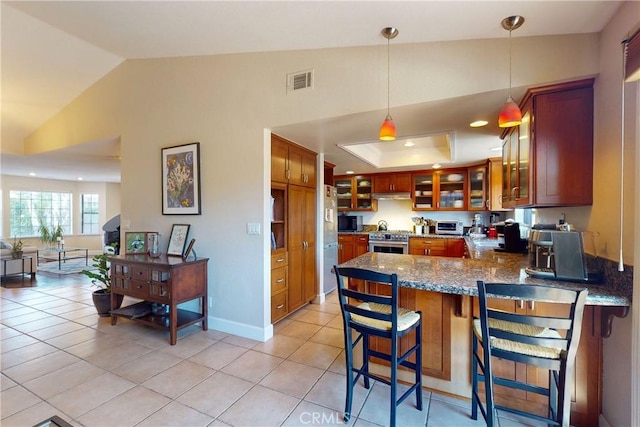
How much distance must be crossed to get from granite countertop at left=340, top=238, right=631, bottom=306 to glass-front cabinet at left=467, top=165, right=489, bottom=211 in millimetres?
2442

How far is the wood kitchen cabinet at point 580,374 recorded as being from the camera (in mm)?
1706

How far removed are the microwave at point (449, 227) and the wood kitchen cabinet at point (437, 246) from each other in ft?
1.46

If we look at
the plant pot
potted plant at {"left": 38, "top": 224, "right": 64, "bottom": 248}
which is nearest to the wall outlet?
the plant pot

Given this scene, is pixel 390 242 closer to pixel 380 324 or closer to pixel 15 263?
pixel 380 324

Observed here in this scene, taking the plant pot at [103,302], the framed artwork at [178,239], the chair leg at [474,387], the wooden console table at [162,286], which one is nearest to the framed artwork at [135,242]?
the wooden console table at [162,286]

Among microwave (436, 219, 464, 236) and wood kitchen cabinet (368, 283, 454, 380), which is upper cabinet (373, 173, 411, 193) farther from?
wood kitchen cabinet (368, 283, 454, 380)

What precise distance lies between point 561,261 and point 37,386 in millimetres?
3843

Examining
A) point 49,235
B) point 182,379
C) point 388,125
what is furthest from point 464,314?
point 49,235

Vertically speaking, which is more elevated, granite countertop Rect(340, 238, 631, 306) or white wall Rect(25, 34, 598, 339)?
white wall Rect(25, 34, 598, 339)

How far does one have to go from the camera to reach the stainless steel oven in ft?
17.8

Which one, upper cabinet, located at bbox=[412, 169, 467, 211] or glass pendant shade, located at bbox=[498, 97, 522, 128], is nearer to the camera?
glass pendant shade, located at bbox=[498, 97, 522, 128]

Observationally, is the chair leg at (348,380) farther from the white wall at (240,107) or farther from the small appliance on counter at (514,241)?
the small appliance on counter at (514,241)

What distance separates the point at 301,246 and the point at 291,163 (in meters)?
1.11

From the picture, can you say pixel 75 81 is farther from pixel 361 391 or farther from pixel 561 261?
pixel 561 261
